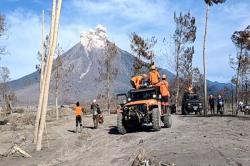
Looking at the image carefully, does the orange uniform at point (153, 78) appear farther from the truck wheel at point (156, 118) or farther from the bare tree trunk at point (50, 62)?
the bare tree trunk at point (50, 62)

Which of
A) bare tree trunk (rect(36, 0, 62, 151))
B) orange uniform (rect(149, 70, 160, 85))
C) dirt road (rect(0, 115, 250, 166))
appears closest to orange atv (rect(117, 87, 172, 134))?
dirt road (rect(0, 115, 250, 166))

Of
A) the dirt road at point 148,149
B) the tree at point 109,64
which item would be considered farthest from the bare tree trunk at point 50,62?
the tree at point 109,64

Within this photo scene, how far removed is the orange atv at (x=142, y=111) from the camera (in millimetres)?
26956

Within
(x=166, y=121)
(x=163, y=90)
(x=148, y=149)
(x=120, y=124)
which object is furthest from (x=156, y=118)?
(x=148, y=149)

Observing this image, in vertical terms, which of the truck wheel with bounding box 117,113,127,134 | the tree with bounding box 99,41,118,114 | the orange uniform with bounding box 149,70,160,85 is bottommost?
the truck wheel with bounding box 117,113,127,134

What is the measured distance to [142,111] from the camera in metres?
27.4

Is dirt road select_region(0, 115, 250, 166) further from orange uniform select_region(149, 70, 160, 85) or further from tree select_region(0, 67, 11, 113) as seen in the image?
tree select_region(0, 67, 11, 113)

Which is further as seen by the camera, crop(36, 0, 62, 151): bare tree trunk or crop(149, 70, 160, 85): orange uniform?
crop(149, 70, 160, 85): orange uniform

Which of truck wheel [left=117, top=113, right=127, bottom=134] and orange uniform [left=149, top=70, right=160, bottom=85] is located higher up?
orange uniform [left=149, top=70, right=160, bottom=85]

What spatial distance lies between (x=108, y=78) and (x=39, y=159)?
125 feet

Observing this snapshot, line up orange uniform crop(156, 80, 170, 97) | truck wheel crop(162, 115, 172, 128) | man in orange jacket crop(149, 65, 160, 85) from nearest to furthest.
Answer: orange uniform crop(156, 80, 170, 97) → truck wheel crop(162, 115, 172, 128) → man in orange jacket crop(149, 65, 160, 85)

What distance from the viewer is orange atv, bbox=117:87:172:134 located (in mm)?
26956

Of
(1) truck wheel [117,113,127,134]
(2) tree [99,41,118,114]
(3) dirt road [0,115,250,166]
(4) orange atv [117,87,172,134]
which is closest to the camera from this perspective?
(3) dirt road [0,115,250,166]

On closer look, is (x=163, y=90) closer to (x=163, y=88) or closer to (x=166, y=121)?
(x=163, y=88)
